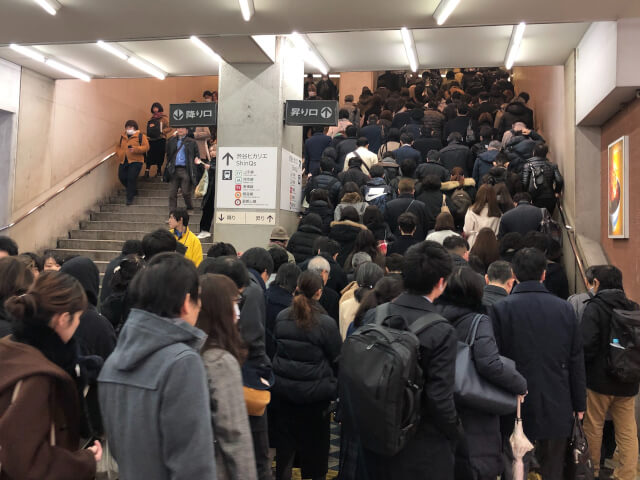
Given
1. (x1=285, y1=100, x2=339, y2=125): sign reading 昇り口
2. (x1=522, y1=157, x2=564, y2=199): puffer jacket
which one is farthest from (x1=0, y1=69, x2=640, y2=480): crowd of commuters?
(x1=285, y1=100, x2=339, y2=125): sign reading 昇り口

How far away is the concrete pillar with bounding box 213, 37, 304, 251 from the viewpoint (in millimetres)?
8820

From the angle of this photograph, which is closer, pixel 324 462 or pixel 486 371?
pixel 486 371

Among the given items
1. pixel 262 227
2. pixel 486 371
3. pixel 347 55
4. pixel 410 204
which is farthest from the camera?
pixel 347 55

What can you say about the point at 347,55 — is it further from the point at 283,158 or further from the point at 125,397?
the point at 125,397

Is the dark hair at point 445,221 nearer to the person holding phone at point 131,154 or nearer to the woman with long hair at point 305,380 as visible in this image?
the woman with long hair at point 305,380

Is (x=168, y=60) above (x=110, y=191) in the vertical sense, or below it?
above

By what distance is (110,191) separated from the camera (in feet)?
41.6

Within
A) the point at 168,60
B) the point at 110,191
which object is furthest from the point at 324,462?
the point at 110,191

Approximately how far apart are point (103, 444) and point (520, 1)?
5.86 meters

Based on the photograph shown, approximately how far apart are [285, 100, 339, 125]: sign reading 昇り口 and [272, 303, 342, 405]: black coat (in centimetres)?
491

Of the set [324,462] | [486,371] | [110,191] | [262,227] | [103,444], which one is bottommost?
[324,462]

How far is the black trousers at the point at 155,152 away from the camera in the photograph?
12.5 m

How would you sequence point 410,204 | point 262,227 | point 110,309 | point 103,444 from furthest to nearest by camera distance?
1. point 262,227
2. point 410,204
3. point 110,309
4. point 103,444

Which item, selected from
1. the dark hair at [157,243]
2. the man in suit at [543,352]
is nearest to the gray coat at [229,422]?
the man in suit at [543,352]
